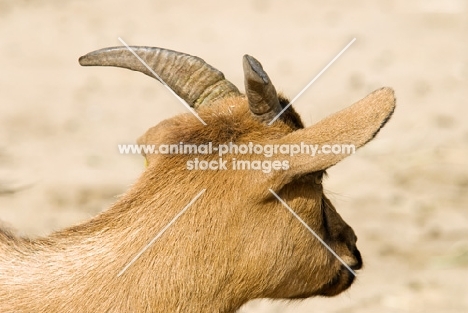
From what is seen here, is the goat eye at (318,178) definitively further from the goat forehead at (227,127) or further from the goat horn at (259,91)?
the goat horn at (259,91)

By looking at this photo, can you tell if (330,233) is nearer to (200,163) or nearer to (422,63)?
(200,163)

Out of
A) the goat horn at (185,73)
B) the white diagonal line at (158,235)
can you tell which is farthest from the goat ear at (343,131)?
the goat horn at (185,73)

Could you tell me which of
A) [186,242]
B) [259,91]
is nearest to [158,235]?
[186,242]

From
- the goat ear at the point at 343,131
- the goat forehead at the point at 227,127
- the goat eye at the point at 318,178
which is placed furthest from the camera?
the goat eye at the point at 318,178

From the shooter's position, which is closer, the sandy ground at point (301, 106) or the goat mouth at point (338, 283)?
the goat mouth at point (338, 283)

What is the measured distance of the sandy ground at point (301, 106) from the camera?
10.1 m

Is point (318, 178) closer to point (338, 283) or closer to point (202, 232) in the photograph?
point (202, 232)

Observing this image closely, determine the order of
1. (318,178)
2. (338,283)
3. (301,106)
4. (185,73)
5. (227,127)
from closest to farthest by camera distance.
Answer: (227,127)
(318,178)
(185,73)
(338,283)
(301,106)

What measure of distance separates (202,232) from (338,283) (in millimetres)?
1344

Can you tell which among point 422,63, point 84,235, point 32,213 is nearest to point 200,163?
point 84,235

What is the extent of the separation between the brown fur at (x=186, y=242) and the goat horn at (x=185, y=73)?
0.34m

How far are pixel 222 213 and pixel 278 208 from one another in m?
0.32

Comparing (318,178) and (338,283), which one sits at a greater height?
(318,178)

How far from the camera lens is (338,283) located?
18.6 ft
